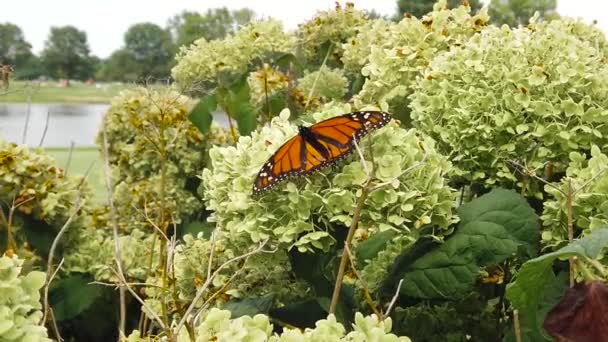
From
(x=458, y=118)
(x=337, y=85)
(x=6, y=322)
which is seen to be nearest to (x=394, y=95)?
(x=458, y=118)

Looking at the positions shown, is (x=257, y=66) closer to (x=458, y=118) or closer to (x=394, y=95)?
(x=394, y=95)

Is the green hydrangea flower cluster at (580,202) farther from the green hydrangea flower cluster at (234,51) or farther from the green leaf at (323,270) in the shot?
the green hydrangea flower cluster at (234,51)

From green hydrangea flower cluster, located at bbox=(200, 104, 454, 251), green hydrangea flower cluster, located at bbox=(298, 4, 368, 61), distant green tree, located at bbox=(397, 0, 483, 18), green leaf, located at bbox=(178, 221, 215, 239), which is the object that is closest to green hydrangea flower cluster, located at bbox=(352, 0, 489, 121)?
distant green tree, located at bbox=(397, 0, 483, 18)

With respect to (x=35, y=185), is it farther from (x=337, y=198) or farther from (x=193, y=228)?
(x=337, y=198)

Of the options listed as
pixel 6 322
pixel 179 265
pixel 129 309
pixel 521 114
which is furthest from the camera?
pixel 129 309

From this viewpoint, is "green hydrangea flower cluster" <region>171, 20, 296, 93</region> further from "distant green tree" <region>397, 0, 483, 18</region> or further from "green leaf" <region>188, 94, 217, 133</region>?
"distant green tree" <region>397, 0, 483, 18</region>

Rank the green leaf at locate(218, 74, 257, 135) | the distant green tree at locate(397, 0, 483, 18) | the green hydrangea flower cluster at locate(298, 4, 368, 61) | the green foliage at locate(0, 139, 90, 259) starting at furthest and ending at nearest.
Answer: the distant green tree at locate(397, 0, 483, 18) < the green hydrangea flower cluster at locate(298, 4, 368, 61) < the green leaf at locate(218, 74, 257, 135) < the green foliage at locate(0, 139, 90, 259)
